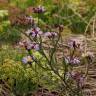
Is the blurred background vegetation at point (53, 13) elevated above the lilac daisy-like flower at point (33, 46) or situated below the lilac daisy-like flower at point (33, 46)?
below

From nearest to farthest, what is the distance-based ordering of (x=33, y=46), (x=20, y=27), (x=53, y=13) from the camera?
(x=33, y=46) < (x=20, y=27) < (x=53, y=13)

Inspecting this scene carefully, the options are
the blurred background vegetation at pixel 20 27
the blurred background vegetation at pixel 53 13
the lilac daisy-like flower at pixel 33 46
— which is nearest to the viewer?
the lilac daisy-like flower at pixel 33 46

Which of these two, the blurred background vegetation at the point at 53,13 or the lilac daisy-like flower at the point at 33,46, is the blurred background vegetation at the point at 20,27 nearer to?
the blurred background vegetation at the point at 53,13

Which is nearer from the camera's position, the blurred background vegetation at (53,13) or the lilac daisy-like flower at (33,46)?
the lilac daisy-like flower at (33,46)

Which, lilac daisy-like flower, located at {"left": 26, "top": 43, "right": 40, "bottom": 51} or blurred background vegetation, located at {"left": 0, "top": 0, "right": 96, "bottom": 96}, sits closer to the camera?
lilac daisy-like flower, located at {"left": 26, "top": 43, "right": 40, "bottom": 51}

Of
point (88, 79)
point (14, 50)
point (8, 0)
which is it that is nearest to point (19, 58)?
point (14, 50)

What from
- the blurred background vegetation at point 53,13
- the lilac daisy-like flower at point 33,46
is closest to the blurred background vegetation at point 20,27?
the blurred background vegetation at point 53,13

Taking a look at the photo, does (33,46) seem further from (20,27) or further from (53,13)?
(53,13)

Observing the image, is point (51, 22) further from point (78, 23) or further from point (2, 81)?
point (2, 81)

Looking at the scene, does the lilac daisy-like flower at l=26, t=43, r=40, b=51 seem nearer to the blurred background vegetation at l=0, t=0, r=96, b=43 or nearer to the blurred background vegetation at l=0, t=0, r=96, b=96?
the blurred background vegetation at l=0, t=0, r=96, b=96

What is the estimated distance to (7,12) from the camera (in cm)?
659

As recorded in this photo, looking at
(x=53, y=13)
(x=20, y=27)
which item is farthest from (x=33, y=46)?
(x=53, y=13)

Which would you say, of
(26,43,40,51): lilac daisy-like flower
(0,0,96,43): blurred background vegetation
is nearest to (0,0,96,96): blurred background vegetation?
(0,0,96,43): blurred background vegetation

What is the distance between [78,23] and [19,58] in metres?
2.00
